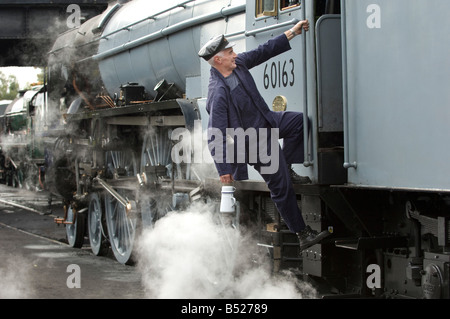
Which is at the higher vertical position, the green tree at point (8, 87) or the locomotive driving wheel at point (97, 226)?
the green tree at point (8, 87)

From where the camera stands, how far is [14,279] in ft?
26.0

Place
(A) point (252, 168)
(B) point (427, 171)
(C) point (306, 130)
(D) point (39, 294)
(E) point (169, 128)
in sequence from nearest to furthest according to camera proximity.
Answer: (B) point (427, 171)
(C) point (306, 130)
(A) point (252, 168)
(D) point (39, 294)
(E) point (169, 128)

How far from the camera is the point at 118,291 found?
24.5 ft

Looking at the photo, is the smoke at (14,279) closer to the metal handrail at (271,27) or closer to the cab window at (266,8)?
the metal handrail at (271,27)

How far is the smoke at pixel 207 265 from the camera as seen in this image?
5859 millimetres

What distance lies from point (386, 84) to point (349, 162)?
57 cm

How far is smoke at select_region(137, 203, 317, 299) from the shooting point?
5.86m

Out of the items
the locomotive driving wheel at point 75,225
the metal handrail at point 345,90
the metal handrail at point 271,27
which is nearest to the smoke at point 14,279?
the locomotive driving wheel at point 75,225

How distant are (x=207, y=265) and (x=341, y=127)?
238 cm

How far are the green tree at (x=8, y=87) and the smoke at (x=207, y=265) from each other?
59.9m

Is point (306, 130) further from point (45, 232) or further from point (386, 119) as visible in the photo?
point (45, 232)

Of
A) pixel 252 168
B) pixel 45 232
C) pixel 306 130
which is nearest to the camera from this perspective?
pixel 306 130

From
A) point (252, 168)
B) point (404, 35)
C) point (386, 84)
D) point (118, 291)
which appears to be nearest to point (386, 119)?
point (386, 84)

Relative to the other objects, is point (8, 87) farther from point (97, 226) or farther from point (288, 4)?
point (288, 4)
